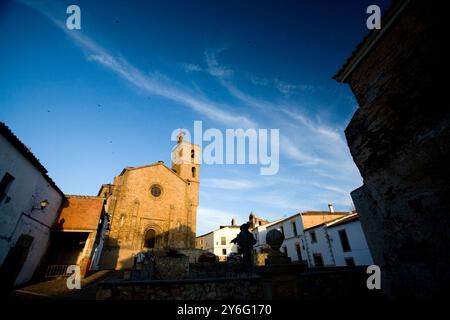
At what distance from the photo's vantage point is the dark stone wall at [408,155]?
242cm

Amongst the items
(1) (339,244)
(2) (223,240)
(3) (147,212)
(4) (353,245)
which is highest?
(3) (147,212)

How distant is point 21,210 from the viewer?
924cm

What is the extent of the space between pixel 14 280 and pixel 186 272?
7.87 m

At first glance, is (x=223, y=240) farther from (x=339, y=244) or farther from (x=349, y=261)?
(x=349, y=261)

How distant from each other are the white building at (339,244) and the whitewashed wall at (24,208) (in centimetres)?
2142

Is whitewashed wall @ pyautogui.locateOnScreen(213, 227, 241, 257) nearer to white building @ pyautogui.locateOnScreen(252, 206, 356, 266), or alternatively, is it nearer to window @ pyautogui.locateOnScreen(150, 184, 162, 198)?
white building @ pyautogui.locateOnScreen(252, 206, 356, 266)

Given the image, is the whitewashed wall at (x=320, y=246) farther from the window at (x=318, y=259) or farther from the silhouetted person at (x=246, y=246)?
the silhouetted person at (x=246, y=246)

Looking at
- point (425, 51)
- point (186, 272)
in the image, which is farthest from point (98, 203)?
point (425, 51)

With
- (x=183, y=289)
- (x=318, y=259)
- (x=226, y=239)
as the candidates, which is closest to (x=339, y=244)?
(x=318, y=259)

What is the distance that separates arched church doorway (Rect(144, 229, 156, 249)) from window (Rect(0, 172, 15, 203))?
638 inches

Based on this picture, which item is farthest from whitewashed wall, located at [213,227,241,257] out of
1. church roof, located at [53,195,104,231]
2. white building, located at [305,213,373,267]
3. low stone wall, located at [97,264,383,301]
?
low stone wall, located at [97,264,383,301]

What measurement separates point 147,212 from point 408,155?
2465 cm

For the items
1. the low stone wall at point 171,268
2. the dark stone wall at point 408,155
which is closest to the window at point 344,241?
the low stone wall at point 171,268
